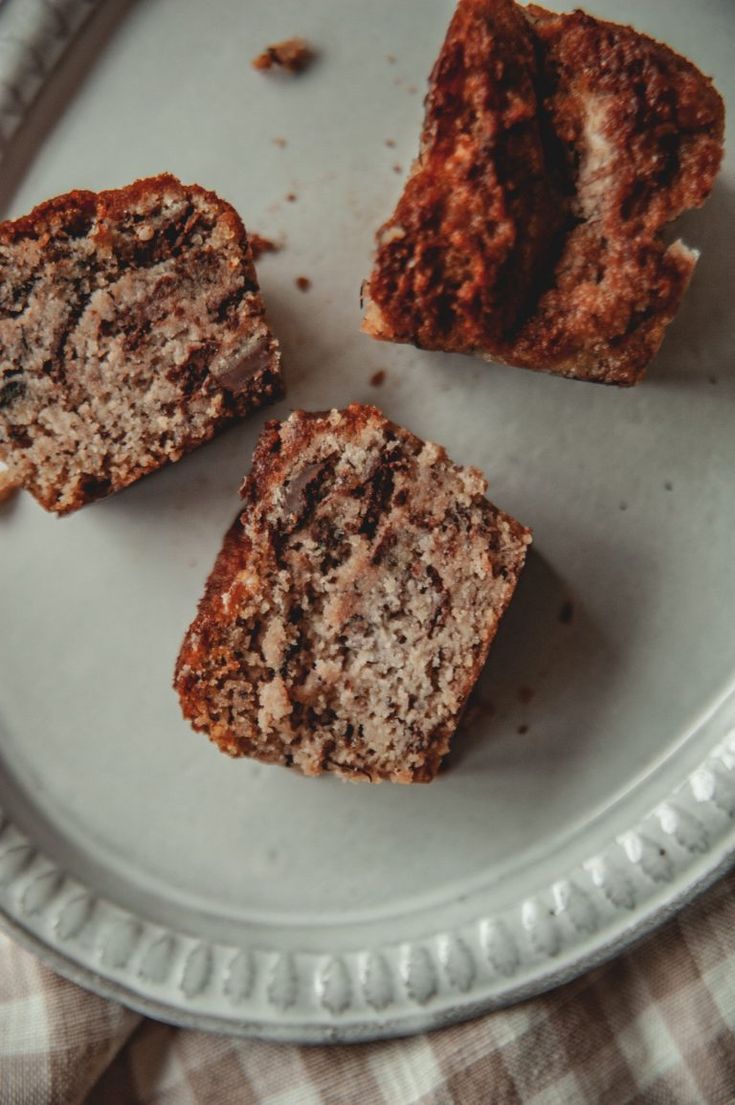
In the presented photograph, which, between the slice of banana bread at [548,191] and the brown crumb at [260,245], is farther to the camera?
the brown crumb at [260,245]

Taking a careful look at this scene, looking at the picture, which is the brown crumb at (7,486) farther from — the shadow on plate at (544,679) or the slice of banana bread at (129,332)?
the shadow on plate at (544,679)

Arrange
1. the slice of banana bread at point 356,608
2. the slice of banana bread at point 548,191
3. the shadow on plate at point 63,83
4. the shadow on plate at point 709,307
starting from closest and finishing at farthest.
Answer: the slice of banana bread at point 548,191
the slice of banana bread at point 356,608
the shadow on plate at point 709,307
the shadow on plate at point 63,83

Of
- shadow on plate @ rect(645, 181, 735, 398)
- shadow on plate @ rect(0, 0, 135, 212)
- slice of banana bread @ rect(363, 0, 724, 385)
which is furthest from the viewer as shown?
shadow on plate @ rect(0, 0, 135, 212)

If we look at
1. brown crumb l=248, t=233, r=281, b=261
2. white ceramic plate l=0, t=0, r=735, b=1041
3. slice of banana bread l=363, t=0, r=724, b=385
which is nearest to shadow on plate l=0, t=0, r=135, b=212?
white ceramic plate l=0, t=0, r=735, b=1041

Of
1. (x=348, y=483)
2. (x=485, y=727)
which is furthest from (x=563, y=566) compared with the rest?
(x=348, y=483)

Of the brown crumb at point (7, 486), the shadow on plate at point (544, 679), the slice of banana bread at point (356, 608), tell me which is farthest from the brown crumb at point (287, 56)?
the shadow on plate at point (544, 679)

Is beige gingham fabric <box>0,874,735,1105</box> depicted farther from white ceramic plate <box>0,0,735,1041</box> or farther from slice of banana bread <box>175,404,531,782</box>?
slice of banana bread <box>175,404,531,782</box>

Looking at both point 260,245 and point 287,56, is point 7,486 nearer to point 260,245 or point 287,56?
point 260,245
